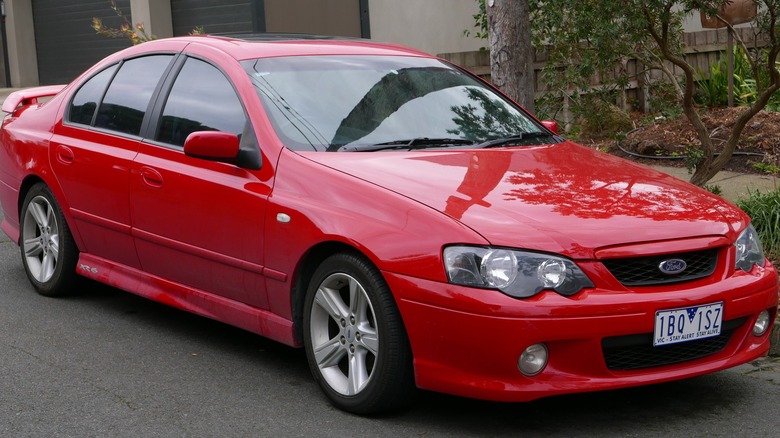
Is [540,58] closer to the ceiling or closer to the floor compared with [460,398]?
closer to the ceiling

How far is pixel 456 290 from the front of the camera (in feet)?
14.5

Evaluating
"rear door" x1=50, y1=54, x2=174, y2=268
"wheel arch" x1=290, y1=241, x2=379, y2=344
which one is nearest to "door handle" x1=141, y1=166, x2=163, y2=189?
"rear door" x1=50, y1=54, x2=174, y2=268

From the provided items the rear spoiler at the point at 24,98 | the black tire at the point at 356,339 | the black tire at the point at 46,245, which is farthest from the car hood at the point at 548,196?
the rear spoiler at the point at 24,98

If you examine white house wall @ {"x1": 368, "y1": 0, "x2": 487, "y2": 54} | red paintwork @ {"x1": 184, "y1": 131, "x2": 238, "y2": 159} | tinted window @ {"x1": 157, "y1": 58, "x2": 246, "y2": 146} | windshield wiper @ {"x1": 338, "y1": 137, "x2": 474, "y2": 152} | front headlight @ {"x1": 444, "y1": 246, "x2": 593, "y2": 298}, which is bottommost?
front headlight @ {"x1": 444, "y1": 246, "x2": 593, "y2": 298}

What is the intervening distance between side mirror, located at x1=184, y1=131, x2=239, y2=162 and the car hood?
1.20 ft

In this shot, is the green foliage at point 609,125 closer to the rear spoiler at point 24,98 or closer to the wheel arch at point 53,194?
the rear spoiler at point 24,98

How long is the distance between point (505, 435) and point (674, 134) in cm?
674

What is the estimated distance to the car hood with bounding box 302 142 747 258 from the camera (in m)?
4.53

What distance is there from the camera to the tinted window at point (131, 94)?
20.8 ft

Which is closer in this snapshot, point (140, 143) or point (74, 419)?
point (74, 419)

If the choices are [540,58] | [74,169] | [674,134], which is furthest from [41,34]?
[74,169]

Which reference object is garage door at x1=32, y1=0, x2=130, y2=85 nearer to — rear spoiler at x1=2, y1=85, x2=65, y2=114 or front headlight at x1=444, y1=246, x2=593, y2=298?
rear spoiler at x1=2, y1=85, x2=65, y2=114

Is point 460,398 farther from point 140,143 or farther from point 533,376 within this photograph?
point 140,143

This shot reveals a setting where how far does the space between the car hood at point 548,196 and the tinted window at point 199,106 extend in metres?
0.65
